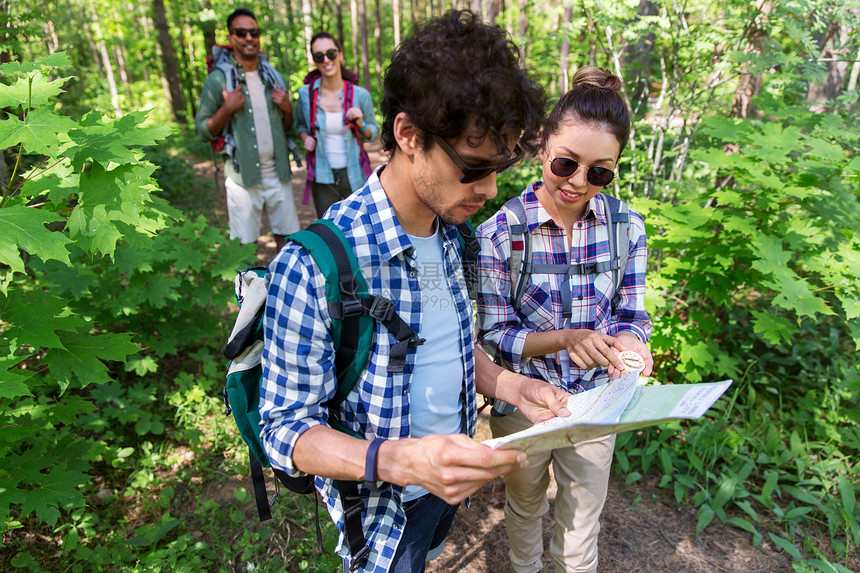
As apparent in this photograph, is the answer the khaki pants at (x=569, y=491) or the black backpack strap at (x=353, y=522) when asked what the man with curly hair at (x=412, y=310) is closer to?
the black backpack strap at (x=353, y=522)

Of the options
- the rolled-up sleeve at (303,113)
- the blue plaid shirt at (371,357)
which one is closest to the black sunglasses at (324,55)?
the rolled-up sleeve at (303,113)

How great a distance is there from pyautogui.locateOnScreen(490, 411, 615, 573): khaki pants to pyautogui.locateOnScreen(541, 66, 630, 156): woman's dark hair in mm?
1196

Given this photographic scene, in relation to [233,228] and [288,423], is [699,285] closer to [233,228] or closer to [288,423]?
[288,423]

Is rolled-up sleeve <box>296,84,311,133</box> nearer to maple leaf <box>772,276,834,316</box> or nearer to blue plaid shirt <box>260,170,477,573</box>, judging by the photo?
blue plaid shirt <box>260,170,477,573</box>

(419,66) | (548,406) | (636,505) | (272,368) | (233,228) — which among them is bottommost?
(636,505)

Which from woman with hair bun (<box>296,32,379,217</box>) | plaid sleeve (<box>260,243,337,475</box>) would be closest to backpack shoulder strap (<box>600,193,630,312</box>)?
plaid sleeve (<box>260,243,337,475</box>)

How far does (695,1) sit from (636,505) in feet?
14.1

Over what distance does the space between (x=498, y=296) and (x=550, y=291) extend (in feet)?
0.69

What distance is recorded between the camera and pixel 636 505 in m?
3.18

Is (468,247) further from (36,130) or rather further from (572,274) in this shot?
(36,130)

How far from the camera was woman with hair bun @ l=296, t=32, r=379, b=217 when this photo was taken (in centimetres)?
501

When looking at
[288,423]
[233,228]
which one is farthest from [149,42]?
[288,423]

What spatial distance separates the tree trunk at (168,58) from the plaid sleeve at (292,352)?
11434mm

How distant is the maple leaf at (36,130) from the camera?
1.70m
